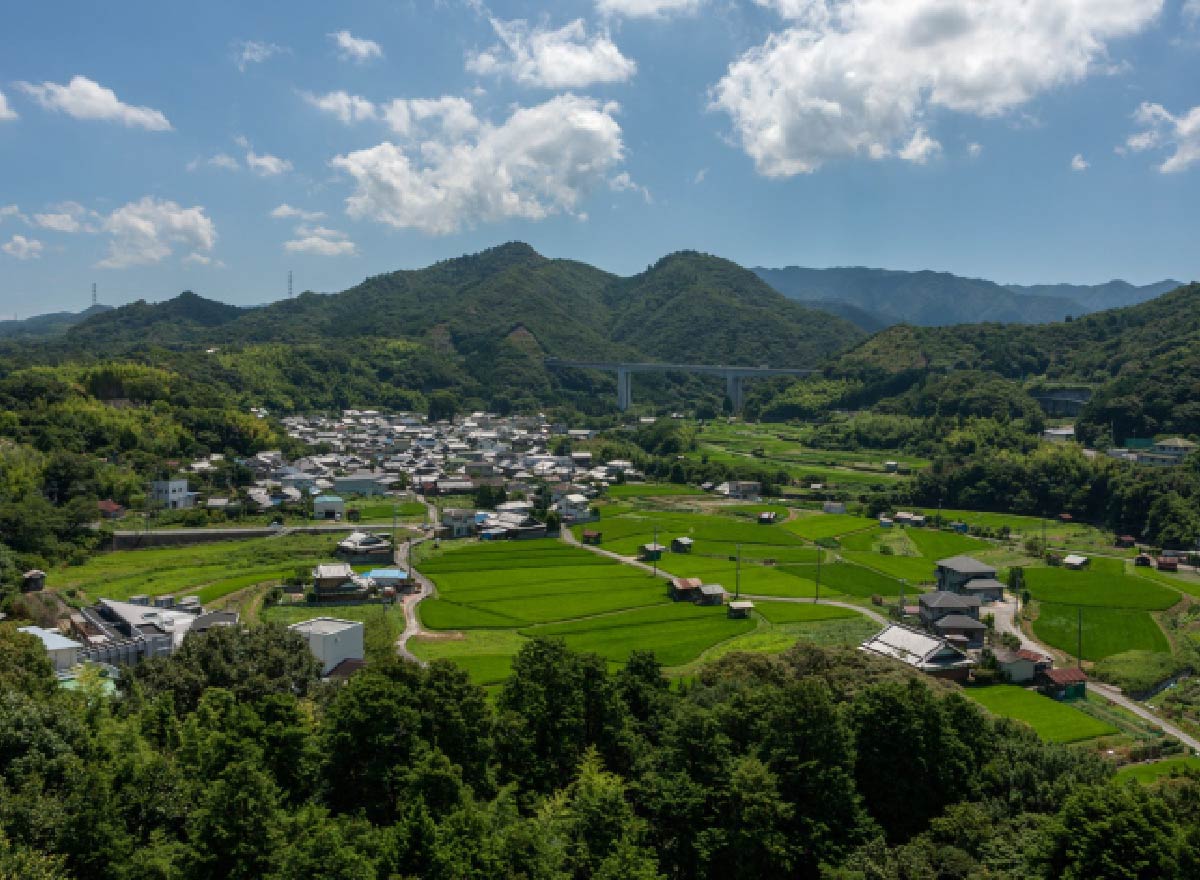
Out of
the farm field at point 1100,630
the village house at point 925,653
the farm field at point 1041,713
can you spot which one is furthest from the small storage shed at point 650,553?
the farm field at point 1041,713

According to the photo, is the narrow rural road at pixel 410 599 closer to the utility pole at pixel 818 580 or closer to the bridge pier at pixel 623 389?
the utility pole at pixel 818 580

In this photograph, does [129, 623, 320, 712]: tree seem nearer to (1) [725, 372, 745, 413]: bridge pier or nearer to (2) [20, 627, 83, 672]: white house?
(2) [20, 627, 83, 672]: white house

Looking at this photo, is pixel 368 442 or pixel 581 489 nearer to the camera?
pixel 581 489

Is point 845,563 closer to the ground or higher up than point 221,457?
closer to the ground

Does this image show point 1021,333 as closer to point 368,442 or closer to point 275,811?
point 368,442

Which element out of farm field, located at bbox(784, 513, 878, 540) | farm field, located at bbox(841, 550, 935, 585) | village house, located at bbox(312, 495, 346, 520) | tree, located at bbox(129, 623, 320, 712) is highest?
tree, located at bbox(129, 623, 320, 712)

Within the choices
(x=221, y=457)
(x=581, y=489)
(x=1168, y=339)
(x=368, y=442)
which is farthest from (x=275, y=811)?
(x=1168, y=339)

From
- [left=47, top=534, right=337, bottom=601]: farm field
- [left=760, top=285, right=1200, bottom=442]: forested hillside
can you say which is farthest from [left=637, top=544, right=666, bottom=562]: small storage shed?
[left=760, top=285, right=1200, bottom=442]: forested hillside
